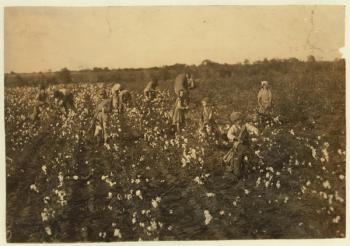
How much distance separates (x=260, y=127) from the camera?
2852 mm

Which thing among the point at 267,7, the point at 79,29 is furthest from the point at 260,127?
the point at 79,29

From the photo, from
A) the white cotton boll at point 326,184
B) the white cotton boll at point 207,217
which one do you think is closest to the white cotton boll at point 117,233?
the white cotton boll at point 207,217

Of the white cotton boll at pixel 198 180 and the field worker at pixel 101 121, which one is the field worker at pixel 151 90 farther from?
the white cotton boll at pixel 198 180

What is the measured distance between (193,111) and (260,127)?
0.42 meters

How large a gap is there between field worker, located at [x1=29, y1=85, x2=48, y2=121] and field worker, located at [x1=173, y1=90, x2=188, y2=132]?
0.79 metres

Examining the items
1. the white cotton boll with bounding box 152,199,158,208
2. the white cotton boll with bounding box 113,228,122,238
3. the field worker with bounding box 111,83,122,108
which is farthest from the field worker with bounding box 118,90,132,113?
the white cotton boll with bounding box 113,228,122,238

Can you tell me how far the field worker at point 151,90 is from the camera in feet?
9.27

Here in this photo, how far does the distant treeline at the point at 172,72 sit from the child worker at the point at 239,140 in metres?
0.28

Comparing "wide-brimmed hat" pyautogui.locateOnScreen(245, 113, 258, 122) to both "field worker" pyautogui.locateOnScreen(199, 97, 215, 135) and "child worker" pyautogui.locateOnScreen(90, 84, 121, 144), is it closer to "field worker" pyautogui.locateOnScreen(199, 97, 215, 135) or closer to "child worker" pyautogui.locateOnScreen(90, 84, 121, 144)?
"field worker" pyautogui.locateOnScreen(199, 97, 215, 135)

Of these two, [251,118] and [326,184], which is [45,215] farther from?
[326,184]

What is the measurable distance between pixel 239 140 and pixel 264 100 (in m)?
0.29

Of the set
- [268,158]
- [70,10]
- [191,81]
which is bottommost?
[268,158]

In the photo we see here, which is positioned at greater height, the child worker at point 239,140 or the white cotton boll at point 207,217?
the child worker at point 239,140

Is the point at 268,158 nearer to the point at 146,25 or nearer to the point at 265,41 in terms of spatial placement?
the point at 265,41
